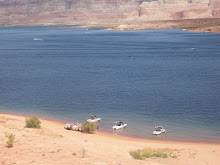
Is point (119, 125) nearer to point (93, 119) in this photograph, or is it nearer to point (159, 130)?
point (93, 119)

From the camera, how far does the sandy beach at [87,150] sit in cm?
1989

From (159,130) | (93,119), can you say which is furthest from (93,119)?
(159,130)

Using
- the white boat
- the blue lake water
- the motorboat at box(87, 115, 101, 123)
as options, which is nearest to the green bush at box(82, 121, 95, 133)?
the blue lake water

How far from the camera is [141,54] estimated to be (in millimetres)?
87500

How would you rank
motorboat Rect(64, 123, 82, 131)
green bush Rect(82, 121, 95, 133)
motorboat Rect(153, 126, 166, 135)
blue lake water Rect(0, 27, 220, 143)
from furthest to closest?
blue lake water Rect(0, 27, 220, 143) → motorboat Rect(64, 123, 82, 131) → motorboat Rect(153, 126, 166, 135) → green bush Rect(82, 121, 95, 133)

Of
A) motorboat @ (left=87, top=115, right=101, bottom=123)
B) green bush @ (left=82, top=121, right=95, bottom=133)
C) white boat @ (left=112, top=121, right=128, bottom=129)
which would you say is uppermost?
motorboat @ (left=87, top=115, right=101, bottom=123)

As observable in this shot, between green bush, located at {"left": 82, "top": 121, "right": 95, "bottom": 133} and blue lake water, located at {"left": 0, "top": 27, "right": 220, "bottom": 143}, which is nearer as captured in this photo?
green bush, located at {"left": 82, "top": 121, "right": 95, "bottom": 133}

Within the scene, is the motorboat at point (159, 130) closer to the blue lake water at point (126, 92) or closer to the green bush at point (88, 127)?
the blue lake water at point (126, 92)

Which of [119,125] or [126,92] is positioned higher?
[126,92]

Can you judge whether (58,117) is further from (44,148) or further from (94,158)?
(94,158)

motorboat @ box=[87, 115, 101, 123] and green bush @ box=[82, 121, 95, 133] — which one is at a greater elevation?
motorboat @ box=[87, 115, 101, 123]

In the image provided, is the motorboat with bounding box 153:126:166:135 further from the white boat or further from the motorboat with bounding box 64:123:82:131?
the motorboat with bounding box 64:123:82:131

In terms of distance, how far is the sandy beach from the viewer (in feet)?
65.3

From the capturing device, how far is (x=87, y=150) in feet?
73.2
